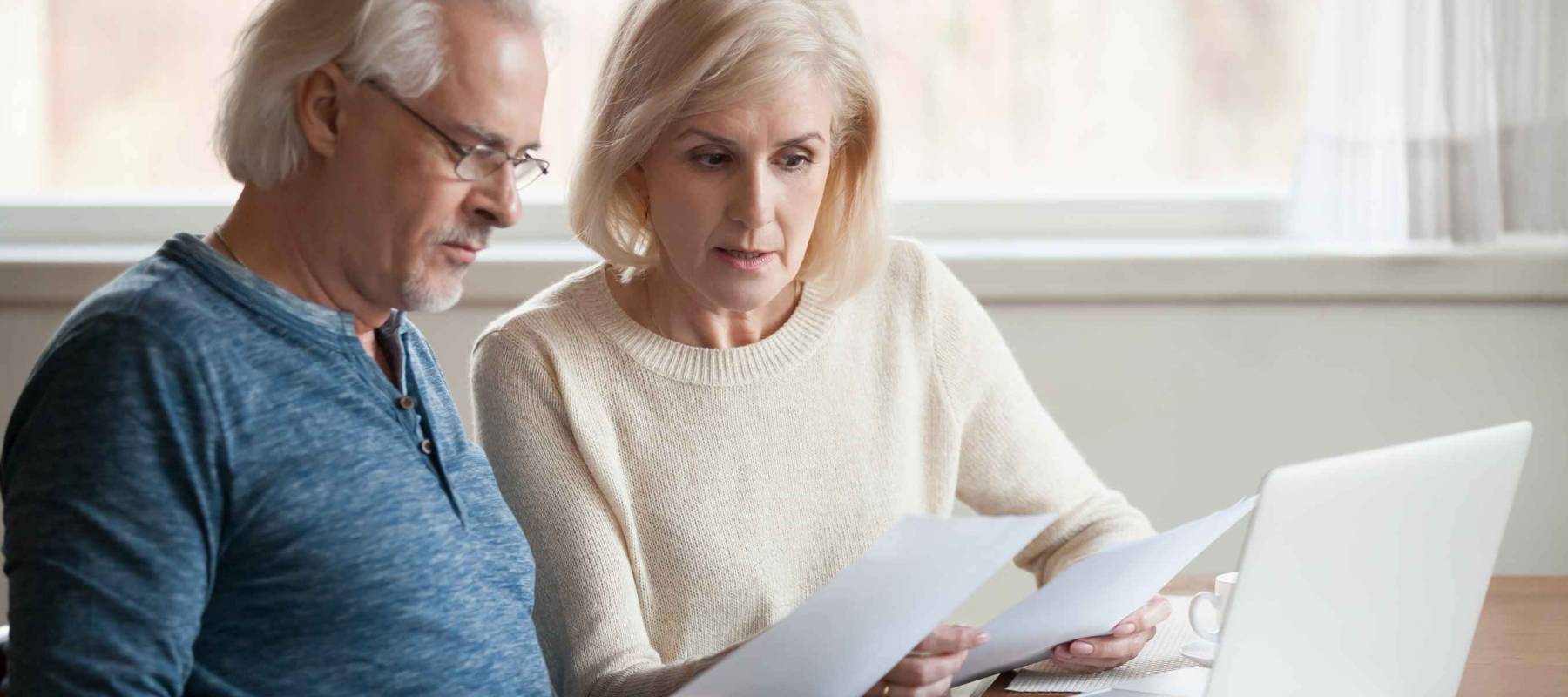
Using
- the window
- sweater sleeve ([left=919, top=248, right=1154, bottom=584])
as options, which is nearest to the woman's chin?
sweater sleeve ([left=919, top=248, right=1154, bottom=584])

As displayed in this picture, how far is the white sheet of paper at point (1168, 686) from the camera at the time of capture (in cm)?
130

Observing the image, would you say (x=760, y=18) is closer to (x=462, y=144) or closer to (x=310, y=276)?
(x=462, y=144)

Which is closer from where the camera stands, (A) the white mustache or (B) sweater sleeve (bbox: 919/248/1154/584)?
(A) the white mustache

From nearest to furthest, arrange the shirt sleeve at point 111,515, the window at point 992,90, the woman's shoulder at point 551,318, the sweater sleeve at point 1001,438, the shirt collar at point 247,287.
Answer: the shirt sleeve at point 111,515 < the shirt collar at point 247,287 < the woman's shoulder at point 551,318 < the sweater sleeve at point 1001,438 < the window at point 992,90

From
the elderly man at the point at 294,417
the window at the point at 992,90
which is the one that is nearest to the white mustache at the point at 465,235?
the elderly man at the point at 294,417

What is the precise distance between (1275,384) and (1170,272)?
0.25 m

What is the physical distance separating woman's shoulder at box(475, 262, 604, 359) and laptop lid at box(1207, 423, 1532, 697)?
0.78 m

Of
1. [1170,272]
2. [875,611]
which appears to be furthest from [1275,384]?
[875,611]

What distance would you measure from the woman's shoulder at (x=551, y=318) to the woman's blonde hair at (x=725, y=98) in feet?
0.17

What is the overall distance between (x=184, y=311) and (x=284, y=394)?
0.09m

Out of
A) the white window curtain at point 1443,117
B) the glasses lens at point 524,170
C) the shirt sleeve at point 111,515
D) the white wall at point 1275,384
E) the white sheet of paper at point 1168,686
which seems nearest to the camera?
the shirt sleeve at point 111,515

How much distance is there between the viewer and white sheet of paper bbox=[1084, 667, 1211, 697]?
4.25 feet

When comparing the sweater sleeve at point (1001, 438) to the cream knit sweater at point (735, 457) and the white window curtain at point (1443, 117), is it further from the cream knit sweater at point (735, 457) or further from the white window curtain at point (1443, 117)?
the white window curtain at point (1443, 117)

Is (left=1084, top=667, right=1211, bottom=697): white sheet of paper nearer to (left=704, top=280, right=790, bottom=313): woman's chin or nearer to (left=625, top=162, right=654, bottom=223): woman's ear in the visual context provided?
(left=704, top=280, right=790, bottom=313): woman's chin
